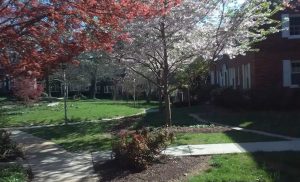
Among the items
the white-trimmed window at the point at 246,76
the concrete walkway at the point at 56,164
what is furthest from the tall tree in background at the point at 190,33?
the white-trimmed window at the point at 246,76

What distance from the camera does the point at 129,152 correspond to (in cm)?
933

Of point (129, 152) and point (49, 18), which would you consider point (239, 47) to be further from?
point (49, 18)

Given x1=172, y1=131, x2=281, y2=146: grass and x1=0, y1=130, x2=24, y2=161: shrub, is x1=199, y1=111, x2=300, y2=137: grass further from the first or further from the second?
x1=0, y1=130, x2=24, y2=161: shrub

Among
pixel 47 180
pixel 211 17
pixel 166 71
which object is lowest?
pixel 47 180

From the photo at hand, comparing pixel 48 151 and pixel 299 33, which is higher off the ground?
pixel 299 33

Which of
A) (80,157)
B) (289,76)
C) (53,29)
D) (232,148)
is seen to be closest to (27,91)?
(289,76)

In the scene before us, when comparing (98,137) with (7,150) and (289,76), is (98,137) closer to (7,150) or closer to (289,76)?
(7,150)

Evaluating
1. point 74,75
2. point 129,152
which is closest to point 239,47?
point 129,152

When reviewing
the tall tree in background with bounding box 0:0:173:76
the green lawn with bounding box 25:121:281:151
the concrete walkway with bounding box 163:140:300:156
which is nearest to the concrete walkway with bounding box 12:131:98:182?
the green lawn with bounding box 25:121:281:151

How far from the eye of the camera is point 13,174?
8.77m

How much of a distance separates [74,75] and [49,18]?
48.4 meters

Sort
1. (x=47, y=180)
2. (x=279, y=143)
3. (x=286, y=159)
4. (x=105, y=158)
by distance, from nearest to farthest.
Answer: (x=47, y=180) → (x=286, y=159) → (x=105, y=158) → (x=279, y=143)

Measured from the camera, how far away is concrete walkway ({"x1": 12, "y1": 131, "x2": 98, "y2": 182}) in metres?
9.28

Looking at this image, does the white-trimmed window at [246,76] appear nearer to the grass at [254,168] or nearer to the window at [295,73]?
the window at [295,73]
